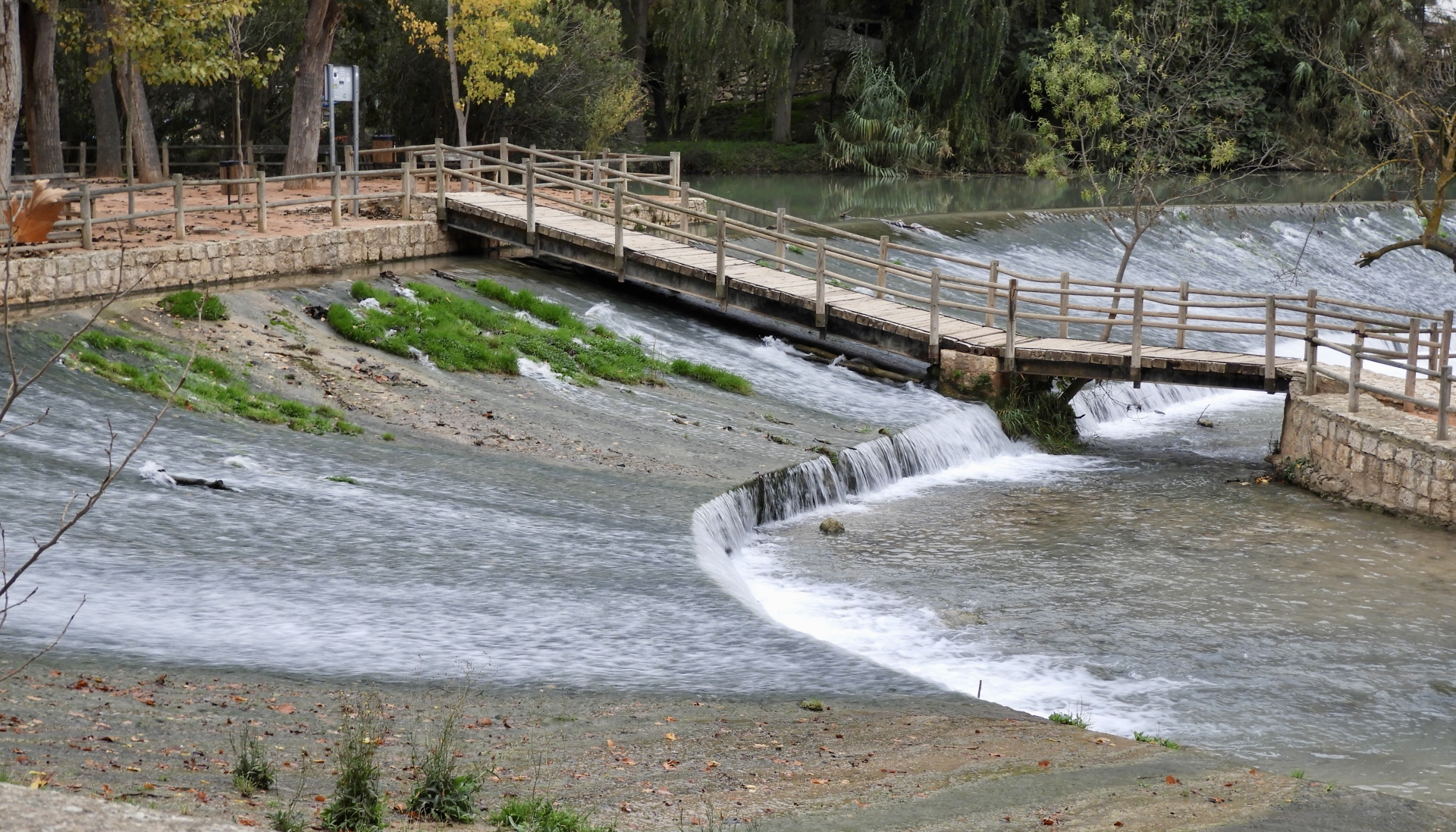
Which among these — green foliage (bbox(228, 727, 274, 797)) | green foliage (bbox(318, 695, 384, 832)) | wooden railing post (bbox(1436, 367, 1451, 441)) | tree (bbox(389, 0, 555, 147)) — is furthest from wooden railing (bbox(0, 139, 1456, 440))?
green foliage (bbox(318, 695, 384, 832))

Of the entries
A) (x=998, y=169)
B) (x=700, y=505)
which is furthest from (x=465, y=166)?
(x=998, y=169)

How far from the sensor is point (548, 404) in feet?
62.4

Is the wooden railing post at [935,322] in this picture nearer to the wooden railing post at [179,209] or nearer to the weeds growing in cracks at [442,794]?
the wooden railing post at [179,209]

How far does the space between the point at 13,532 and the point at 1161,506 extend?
494 inches

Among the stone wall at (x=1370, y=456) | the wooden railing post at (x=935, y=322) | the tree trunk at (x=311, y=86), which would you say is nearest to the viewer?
the stone wall at (x=1370, y=456)

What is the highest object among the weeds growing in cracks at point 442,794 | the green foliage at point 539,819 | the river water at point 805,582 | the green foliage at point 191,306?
the green foliage at point 191,306

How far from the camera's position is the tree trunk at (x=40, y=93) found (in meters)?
27.5

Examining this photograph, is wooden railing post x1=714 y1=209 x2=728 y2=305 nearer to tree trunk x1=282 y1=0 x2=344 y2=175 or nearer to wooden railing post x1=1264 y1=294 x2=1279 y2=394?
wooden railing post x1=1264 y1=294 x2=1279 y2=394

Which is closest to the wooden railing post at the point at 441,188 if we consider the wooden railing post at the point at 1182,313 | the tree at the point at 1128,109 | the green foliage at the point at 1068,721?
the tree at the point at 1128,109

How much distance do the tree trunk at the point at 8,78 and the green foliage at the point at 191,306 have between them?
3140 mm

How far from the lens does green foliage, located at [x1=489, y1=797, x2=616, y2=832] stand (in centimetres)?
705

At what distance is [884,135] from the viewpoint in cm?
5016

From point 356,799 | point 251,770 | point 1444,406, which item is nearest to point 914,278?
point 1444,406

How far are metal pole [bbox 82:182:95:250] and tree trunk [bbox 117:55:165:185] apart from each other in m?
8.47
